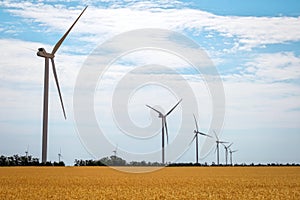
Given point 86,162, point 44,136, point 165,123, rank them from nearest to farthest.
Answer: point 44,136, point 165,123, point 86,162

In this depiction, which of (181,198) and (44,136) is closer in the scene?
(181,198)

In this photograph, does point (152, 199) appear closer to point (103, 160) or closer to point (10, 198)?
point (10, 198)

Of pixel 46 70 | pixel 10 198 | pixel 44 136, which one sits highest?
pixel 46 70

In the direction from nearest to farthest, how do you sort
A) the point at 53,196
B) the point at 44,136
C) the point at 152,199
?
the point at 152,199, the point at 53,196, the point at 44,136

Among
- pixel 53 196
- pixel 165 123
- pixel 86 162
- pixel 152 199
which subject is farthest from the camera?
pixel 86 162

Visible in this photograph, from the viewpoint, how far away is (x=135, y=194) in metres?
26.9

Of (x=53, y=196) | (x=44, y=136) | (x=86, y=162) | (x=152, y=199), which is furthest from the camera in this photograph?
(x=86, y=162)

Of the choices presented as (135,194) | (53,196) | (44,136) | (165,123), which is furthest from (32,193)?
(165,123)

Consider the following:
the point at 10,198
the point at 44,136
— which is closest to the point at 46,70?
the point at 44,136

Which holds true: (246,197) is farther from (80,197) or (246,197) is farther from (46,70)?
(46,70)

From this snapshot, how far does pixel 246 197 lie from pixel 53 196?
897 cm

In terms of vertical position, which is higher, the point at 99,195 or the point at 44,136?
the point at 44,136

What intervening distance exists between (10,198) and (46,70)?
148ft

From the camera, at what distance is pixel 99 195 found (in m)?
26.4
